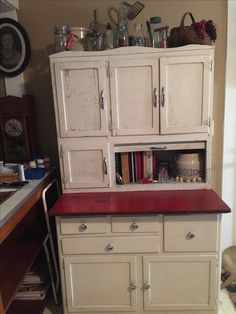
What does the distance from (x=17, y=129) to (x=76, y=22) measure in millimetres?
933

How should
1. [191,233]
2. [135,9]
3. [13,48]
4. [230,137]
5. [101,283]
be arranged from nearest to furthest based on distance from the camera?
1. [191,233]
2. [101,283]
3. [135,9]
4. [13,48]
5. [230,137]

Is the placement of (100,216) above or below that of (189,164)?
below

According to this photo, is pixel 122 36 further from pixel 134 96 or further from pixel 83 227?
pixel 83 227

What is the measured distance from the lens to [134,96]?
1823 mm

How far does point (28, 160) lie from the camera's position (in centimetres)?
220

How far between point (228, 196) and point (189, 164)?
2.08 ft

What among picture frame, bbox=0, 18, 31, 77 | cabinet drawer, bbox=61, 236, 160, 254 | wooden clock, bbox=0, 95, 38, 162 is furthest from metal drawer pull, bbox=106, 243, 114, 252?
picture frame, bbox=0, 18, 31, 77

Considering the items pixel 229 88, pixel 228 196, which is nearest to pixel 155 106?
pixel 229 88

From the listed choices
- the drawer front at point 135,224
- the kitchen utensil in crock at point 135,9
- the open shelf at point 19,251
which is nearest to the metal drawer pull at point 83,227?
the drawer front at point 135,224

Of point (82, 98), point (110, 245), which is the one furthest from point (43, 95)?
point (110, 245)

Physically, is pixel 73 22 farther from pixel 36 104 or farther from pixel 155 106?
pixel 155 106

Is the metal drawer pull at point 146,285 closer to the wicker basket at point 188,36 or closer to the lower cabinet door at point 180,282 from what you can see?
the lower cabinet door at point 180,282

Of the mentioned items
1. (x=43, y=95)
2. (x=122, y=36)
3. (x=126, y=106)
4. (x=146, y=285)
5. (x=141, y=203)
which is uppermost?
(x=122, y=36)

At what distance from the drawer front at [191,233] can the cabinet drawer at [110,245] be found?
0.31ft
